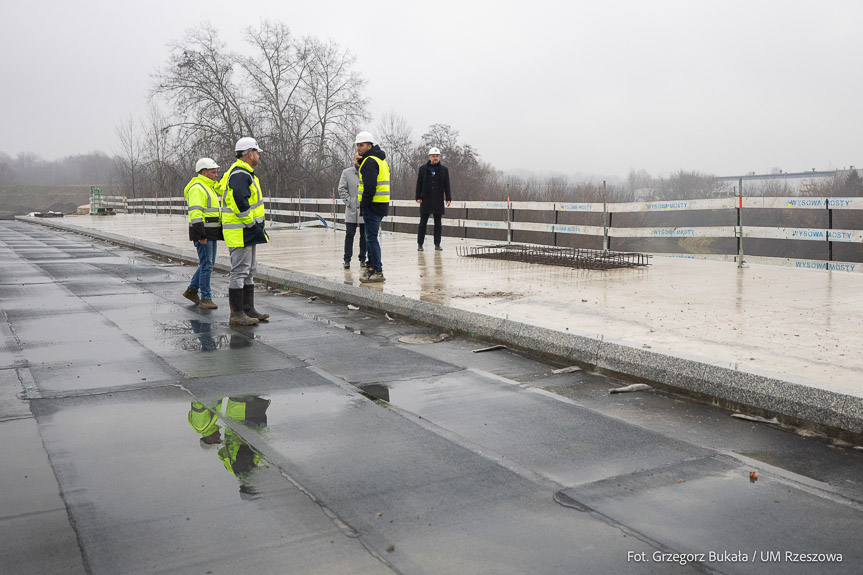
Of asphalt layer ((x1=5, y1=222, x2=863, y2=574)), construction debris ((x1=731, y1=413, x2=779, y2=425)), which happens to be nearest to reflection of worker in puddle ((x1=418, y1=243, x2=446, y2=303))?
asphalt layer ((x1=5, y1=222, x2=863, y2=574))

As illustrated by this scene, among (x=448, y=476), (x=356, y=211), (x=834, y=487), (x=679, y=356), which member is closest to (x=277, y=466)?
(x=448, y=476)

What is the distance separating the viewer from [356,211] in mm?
14539

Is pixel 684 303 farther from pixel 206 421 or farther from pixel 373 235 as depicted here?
pixel 206 421

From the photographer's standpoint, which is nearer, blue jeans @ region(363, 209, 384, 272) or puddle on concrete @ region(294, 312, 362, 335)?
puddle on concrete @ region(294, 312, 362, 335)

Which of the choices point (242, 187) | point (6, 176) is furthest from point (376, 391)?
point (6, 176)

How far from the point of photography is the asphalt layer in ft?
10.8

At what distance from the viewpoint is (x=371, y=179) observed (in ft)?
36.7

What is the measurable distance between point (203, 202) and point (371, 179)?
2.32 m

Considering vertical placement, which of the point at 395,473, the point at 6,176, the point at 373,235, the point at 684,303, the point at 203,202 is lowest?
the point at 395,473

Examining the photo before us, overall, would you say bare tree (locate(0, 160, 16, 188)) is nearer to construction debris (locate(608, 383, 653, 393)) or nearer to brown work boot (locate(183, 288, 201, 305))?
brown work boot (locate(183, 288, 201, 305))

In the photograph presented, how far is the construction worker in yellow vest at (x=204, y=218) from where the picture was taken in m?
10.8

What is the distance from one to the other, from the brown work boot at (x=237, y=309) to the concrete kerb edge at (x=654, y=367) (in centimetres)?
175

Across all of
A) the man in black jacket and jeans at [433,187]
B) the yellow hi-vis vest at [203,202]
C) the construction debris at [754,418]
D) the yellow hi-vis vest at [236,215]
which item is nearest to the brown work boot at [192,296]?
the yellow hi-vis vest at [203,202]

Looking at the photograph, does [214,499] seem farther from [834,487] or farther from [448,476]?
[834,487]
